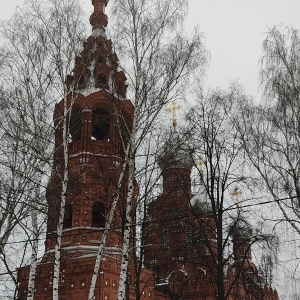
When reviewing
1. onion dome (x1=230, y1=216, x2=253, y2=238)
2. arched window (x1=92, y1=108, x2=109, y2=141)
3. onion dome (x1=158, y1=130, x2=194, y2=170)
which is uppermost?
arched window (x1=92, y1=108, x2=109, y2=141)

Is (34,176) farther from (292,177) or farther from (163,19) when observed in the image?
(292,177)

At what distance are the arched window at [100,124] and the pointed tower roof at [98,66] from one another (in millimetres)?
932

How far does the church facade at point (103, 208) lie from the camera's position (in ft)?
44.3

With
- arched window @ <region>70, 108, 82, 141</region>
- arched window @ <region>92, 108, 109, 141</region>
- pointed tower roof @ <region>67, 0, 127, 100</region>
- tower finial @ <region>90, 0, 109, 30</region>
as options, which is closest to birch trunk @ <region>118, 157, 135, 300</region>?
pointed tower roof @ <region>67, 0, 127, 100</region>

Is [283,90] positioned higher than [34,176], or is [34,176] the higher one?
[283,90]

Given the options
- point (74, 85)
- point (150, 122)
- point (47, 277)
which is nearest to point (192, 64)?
point (150, 122)

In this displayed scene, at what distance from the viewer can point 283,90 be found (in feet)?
40.5

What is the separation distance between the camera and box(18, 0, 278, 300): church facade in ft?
44.3

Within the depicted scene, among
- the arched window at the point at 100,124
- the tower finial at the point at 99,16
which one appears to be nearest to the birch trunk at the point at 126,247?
the arched window at the point at 100,124

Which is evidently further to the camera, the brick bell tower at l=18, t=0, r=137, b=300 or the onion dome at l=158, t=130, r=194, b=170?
the brick bell tower at l=18, t=0, r=137, b=300

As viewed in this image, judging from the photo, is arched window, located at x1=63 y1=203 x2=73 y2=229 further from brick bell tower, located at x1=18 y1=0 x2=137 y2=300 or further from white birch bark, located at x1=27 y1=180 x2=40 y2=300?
white birch bark, located at x1=27 y1=180 x2=40 y2=300

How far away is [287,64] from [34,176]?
735 cm

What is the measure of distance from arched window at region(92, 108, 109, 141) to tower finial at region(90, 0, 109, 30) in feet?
14.6

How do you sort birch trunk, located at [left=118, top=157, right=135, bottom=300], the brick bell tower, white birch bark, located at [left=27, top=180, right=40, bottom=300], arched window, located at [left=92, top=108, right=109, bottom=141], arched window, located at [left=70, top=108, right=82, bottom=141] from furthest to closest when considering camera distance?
arched window, located at [left=92, top=108, right=109, bottom=141]
arched window, located at [left=70, top=108, right=82, bottom=141]
the brick bell tower
white birch bark, located at [left=27, top=180, right=40, bottom=300]
birch trunk, located at [left=118, top=157, right=135, bottom=300]
